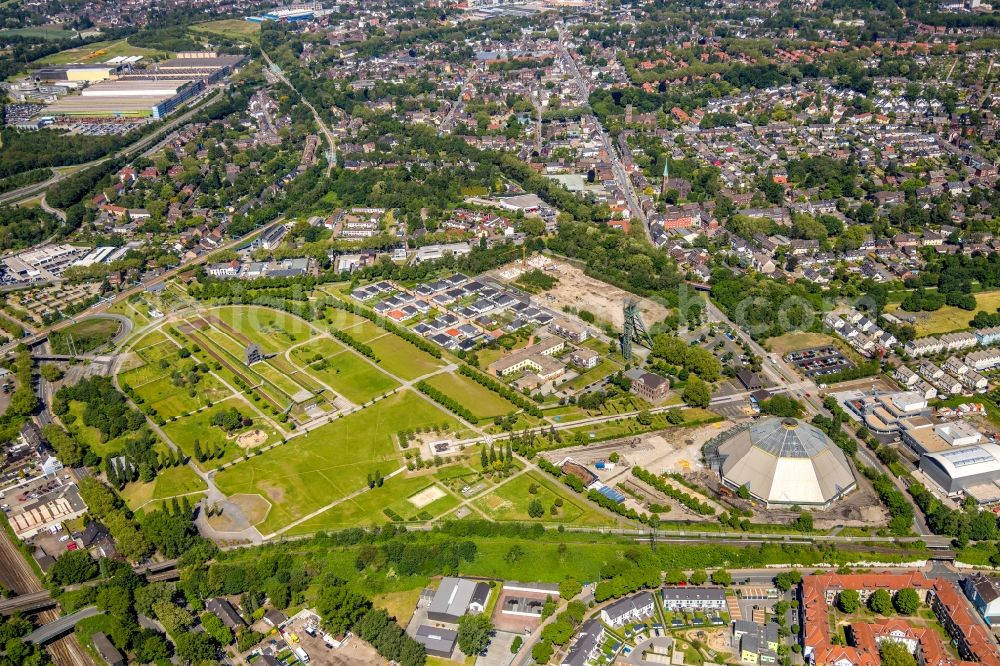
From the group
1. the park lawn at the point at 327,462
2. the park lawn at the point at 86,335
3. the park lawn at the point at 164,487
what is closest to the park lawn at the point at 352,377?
the park lawn at the point at 327,462

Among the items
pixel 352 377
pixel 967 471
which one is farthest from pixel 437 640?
pixel 967 471

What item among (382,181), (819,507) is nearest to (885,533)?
(819,507)

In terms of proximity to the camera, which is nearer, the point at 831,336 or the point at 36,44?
the point at 831,336

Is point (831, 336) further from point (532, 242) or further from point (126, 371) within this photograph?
point (126, 371)

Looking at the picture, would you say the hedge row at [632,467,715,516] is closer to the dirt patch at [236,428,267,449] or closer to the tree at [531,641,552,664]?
the tree at [531,641,552,664]

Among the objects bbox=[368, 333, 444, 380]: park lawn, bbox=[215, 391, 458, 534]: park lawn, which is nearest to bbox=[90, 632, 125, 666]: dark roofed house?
bbox=[215, 391, 458, 534]: park lawn

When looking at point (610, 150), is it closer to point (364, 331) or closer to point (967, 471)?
point (364, 331)
